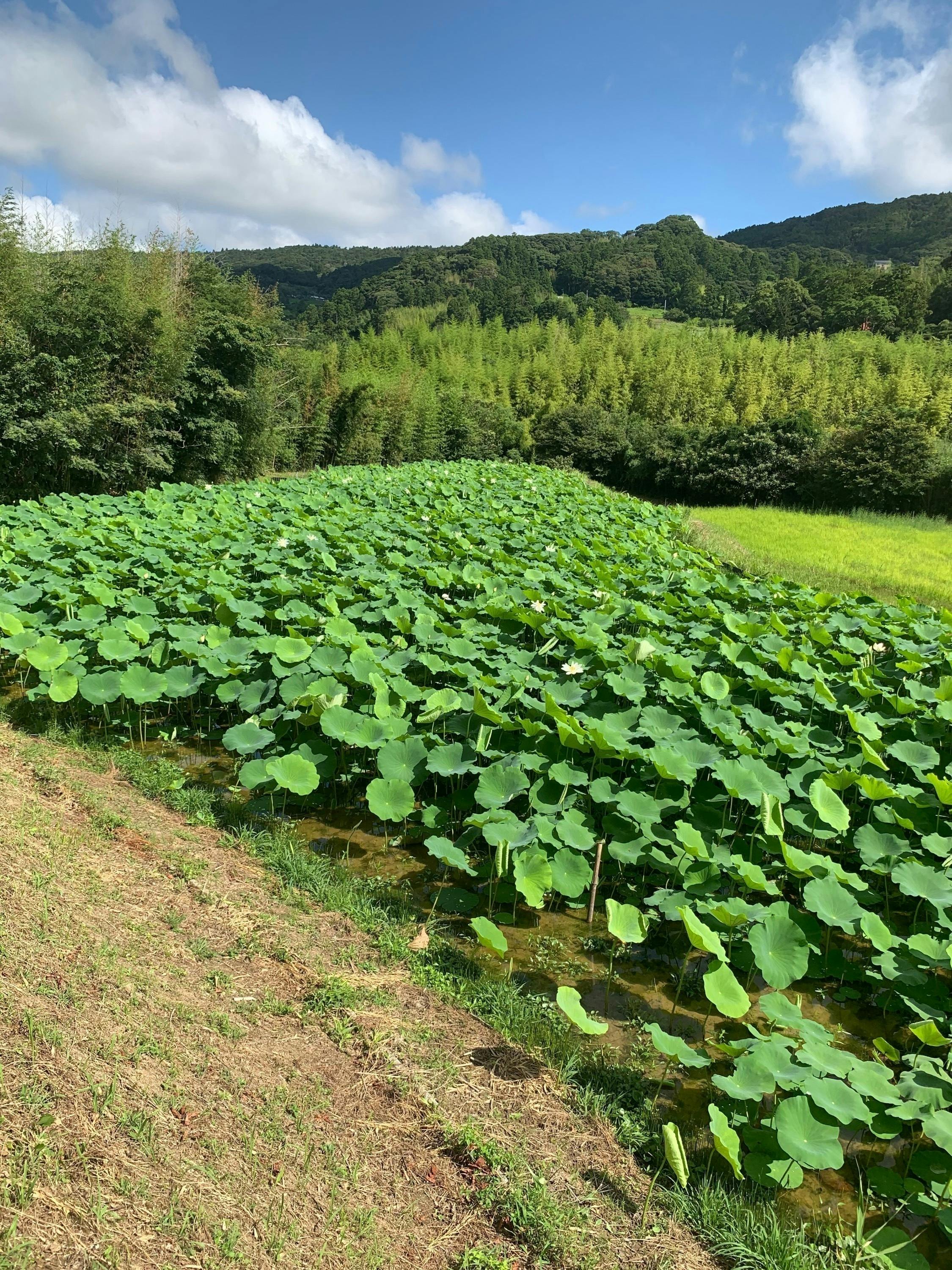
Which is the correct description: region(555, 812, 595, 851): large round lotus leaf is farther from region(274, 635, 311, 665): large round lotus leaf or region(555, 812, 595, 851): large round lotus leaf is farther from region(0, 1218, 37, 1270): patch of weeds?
region(0, 1218, 37, 1270): patch of weeds

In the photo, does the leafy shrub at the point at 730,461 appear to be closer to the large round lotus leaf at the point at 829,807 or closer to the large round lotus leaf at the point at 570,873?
the large round lotus leaf at the point at 829,807

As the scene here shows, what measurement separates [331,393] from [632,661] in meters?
19.5

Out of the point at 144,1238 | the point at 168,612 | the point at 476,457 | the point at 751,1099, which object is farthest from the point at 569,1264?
the point at 476,457

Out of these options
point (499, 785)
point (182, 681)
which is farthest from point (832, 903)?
point (182, 681)

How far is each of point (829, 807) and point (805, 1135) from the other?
4.59 ft

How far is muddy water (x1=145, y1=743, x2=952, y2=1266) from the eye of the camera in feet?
6.45

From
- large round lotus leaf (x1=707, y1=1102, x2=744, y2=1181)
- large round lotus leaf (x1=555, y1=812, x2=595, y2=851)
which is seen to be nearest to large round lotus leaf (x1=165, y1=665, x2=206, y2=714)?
large round lotus leaf (x1=555, y1=812, x2=595, y2=851)

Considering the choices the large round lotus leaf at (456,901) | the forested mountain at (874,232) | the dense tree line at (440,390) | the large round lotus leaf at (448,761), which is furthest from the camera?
the forested mountain at (874,232)

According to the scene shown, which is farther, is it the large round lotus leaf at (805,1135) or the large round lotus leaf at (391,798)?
the large round lotus leaf at (391,798)

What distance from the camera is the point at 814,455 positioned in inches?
829

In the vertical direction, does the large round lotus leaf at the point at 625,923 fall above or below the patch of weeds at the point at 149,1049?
above

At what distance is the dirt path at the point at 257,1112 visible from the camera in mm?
1557

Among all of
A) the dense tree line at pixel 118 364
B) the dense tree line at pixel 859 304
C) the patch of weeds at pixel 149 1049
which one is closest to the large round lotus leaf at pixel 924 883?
the patch of weeds at pixel 149 1049

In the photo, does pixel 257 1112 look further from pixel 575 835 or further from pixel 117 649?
pixel 117 649
